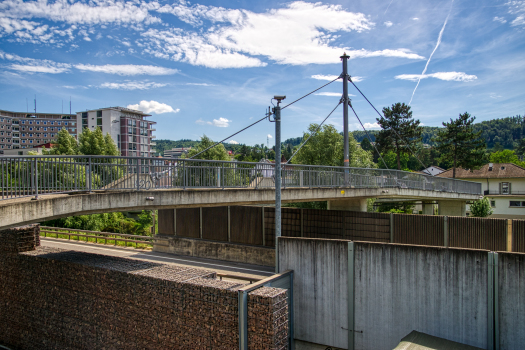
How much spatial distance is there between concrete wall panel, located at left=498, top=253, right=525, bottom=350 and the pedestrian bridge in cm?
767

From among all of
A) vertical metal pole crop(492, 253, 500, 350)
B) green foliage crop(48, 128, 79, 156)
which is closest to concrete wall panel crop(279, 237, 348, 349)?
vertical metal pole crop(492, 253, 500, 350)

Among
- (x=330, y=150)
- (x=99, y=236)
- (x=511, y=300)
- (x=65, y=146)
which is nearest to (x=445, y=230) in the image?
(x=511, y=300)

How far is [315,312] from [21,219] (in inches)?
282

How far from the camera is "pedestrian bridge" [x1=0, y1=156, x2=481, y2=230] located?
708 centimetres

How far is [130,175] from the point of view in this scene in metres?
9.11

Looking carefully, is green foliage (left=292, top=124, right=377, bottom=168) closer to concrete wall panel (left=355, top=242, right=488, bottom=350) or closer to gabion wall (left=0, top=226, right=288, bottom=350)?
concrete wall panel (left=355, top=242, right=488, bottom=350)

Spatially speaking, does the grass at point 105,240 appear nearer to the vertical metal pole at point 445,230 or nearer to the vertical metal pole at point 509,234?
the vertical metal pole at point 445,230

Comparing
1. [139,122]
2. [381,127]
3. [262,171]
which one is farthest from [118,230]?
[139,122]

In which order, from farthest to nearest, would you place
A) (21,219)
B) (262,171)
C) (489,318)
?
(262,171) < (489,318) < (21,219)

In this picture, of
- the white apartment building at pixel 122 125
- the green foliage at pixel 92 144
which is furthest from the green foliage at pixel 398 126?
the white apartment building at pixel 122 125

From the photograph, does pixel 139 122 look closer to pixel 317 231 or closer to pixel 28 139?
pixel 28 139

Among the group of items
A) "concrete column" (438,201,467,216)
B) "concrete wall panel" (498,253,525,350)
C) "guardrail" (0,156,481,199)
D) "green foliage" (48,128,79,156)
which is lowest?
"concrete column" (438,201,467,216)

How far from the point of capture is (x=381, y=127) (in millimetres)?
48094

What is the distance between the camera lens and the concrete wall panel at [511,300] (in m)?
6.93
